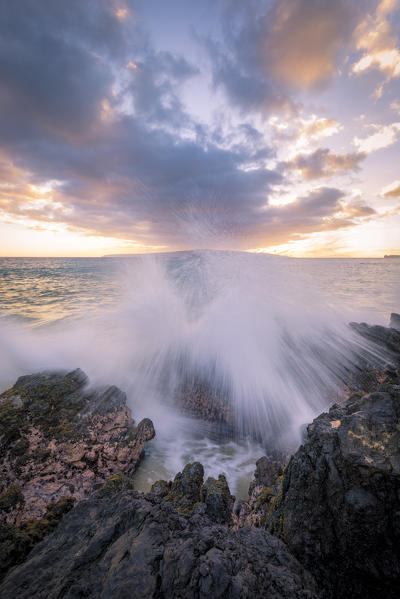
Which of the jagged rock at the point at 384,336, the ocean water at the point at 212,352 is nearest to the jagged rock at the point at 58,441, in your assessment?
the ocean water at the point at 212,352

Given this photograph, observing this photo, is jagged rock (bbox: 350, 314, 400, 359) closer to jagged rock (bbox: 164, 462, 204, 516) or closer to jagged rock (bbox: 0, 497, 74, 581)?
jagged rock (bbox: 164, 462, 204, 516)

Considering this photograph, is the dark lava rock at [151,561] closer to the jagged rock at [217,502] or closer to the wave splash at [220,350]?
the jagged rock at [217,502]

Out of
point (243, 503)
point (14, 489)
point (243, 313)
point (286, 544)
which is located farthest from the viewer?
point (243, 313)

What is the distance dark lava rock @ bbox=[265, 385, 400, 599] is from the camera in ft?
5.21

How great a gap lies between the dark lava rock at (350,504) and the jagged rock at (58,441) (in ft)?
10.1

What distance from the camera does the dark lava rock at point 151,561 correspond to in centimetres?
142

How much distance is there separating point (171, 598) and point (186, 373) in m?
5.63

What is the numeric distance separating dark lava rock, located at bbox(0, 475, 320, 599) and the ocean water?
263 cm

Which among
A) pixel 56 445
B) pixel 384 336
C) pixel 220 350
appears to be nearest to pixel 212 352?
pixel 220 350

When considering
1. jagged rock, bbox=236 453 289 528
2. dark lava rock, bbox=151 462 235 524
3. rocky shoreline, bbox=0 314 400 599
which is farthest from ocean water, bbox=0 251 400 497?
rocky shoreline, bbox=0 314 400 599

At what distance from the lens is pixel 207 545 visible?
1.70 meters

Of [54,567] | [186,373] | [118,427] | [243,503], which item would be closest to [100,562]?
[54,567]

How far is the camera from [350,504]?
5.79ft

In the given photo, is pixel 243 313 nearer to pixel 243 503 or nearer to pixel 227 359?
pixel 227 359
